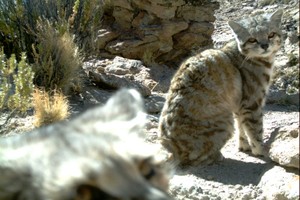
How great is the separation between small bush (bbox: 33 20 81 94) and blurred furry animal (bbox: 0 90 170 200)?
21.6 feet

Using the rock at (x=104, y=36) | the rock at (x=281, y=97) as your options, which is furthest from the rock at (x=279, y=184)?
the rock at (x=104, y=36)

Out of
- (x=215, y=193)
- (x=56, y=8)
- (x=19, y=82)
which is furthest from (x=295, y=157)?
(x=56, y=8)

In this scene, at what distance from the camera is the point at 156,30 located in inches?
483

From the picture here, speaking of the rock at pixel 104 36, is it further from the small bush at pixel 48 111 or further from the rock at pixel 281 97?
the rock at pixel 281 97

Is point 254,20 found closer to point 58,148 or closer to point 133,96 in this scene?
point 133,96

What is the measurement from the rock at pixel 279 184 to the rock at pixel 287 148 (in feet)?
0.29

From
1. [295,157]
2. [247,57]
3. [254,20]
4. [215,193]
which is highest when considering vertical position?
[254,20]

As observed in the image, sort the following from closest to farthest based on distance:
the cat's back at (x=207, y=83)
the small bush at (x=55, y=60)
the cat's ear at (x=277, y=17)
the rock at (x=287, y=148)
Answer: the rock at (x=287, y=148), the cat's ear at (x=277, y=17), the cat's back at (x=207, y=83), the small bush at (x=55, y=60)

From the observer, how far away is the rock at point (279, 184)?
4.43 meters

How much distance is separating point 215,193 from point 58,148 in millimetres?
3373

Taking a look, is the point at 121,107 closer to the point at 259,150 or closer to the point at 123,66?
the point at 259,150

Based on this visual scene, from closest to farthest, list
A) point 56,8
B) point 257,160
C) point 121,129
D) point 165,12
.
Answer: point 121,129 → point 257,160 → point 56,8 → point 165,12

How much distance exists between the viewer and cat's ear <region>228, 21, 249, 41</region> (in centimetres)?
624

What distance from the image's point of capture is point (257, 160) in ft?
18.9
